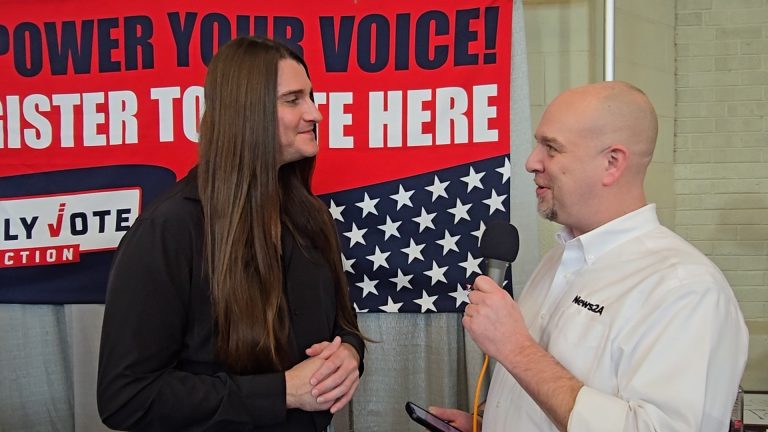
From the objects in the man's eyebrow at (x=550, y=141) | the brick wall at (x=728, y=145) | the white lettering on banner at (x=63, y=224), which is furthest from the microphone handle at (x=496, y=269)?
the brick wall at (x=728, y=145)

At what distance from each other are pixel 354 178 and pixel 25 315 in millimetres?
1494

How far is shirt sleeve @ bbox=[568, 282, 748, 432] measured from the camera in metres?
1.13

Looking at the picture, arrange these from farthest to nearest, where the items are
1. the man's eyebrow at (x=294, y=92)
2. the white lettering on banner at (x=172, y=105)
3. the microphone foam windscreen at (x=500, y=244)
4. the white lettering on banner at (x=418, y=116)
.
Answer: the white lettering on banner at (x=172, y=105)
the white lettering on banner at (x=418, y=116)
the man's eyebrow at (x=294, y=92)
the microphone foam windscreen at (x=500, y=244)

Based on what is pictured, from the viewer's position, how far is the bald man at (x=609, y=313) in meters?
1.15

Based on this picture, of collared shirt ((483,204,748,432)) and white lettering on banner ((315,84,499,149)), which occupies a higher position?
white lettering on banner ((315,84,499,149))

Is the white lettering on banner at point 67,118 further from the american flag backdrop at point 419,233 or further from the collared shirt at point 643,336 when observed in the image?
the collared shirt at point 643,336

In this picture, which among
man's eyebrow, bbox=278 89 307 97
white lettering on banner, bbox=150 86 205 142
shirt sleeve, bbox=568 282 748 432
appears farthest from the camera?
white lettering on banner, bbox=150 86 205 142

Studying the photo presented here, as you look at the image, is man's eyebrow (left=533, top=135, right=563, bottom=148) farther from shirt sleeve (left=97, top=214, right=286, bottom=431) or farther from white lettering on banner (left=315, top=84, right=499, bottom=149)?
white lettering on banner (left=315, top=84, right=499, bottom=149)

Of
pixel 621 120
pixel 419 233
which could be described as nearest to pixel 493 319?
pixel 621 120

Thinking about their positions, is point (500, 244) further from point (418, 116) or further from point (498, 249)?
point (418, 116)

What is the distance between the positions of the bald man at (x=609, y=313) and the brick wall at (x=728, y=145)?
2276mm

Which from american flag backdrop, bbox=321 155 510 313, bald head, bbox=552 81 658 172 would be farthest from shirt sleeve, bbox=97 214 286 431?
american flag backdrop, bbox=321 155 510 313

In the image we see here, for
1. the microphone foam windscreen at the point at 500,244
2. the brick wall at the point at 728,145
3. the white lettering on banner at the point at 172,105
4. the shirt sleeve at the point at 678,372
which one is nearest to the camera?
the shirt sleeve at the point at 678,372

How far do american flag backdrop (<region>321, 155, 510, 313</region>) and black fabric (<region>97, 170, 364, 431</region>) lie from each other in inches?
51.6
